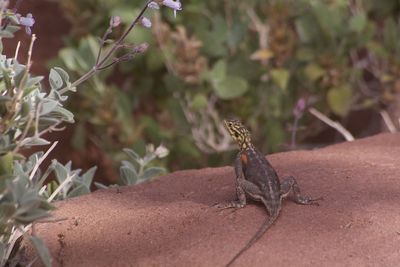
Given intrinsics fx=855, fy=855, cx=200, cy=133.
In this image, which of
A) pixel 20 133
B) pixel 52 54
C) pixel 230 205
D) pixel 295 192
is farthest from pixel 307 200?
pixel 52 54

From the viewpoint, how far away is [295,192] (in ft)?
13.2

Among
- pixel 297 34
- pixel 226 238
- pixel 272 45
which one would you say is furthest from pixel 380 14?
pixel 226 238

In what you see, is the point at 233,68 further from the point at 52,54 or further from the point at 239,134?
the point at 52,54

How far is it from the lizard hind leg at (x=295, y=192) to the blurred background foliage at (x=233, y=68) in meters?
2.80

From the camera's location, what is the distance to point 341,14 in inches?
284

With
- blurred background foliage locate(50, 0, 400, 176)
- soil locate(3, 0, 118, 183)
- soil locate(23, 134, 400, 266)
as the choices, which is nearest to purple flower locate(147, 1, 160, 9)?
soil locate(23, 134, 400, 266)

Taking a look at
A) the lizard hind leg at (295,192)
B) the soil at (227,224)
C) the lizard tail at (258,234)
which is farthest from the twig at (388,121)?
the lizard tail at (258,234)

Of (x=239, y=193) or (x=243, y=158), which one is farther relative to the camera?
(x=243, y=158)

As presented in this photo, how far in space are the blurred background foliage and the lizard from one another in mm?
2531

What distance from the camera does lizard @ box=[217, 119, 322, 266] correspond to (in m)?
3.85

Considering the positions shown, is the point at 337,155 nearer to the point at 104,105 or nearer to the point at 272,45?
the point at 272,45

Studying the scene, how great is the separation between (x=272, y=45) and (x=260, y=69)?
1.08 feet

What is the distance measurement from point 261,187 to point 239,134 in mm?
657

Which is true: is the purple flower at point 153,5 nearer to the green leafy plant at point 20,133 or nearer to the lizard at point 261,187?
the green leafy plant at point 20,133
